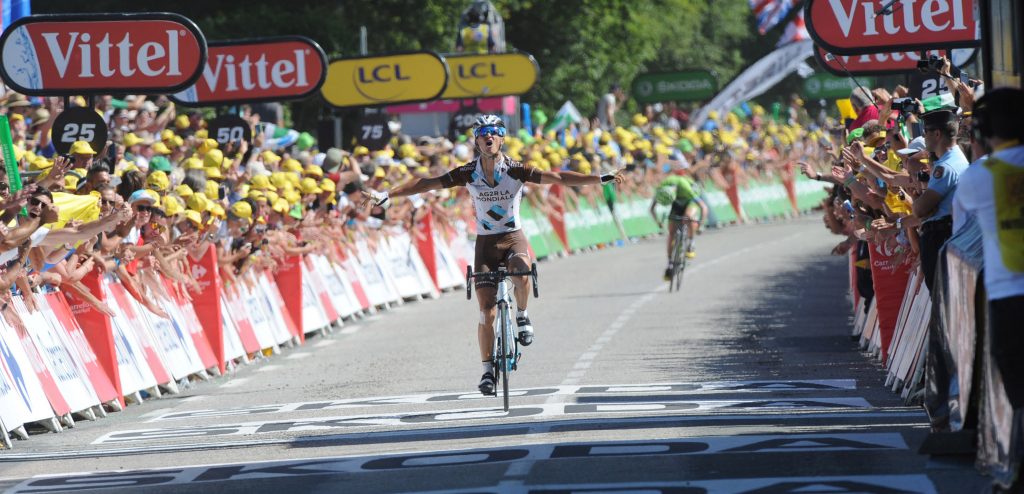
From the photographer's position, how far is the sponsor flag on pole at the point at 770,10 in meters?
57.3

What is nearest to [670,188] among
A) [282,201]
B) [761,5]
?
[282,201]

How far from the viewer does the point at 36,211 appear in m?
12.8

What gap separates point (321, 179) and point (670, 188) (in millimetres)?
6791

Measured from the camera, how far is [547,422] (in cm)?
1252

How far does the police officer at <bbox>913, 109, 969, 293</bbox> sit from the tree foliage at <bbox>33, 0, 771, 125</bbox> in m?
28.8

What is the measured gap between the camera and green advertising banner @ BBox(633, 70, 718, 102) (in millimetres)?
46812

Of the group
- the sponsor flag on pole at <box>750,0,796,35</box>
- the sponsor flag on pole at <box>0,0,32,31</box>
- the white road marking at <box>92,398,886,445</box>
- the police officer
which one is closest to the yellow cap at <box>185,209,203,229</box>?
the white road marking at <box>92,398,886,445</box>

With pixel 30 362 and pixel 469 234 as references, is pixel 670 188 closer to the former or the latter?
pixel 469 234

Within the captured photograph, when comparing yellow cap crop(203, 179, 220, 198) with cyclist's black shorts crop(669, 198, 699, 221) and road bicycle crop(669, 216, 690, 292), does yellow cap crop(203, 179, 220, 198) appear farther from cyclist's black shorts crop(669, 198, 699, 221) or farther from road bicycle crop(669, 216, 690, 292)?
cyclist's black shorts crop(669, 198, 699, 221)

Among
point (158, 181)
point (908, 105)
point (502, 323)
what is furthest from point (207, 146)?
point (908, 105)

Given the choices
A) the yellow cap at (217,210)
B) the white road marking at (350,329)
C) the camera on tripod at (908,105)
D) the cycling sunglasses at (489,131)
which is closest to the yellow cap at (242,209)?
the yellow cap at (217,210)

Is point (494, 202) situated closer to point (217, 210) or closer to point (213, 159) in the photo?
point (217, 210)

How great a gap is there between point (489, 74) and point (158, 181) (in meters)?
17.0

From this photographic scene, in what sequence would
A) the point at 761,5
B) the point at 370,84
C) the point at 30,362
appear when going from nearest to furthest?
the point at 30,362 < the point at 370,84 < the point at 761,5
